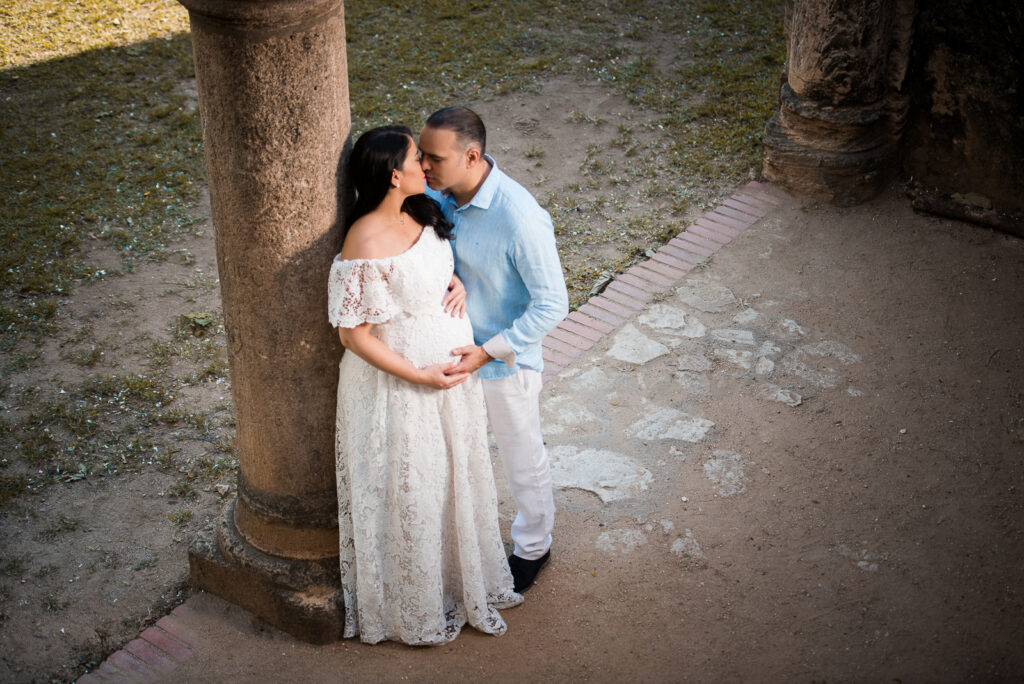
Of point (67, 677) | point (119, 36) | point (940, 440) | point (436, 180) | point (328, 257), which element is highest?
point (436, 180)

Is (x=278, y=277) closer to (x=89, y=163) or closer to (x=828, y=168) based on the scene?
(x=828, y=168)

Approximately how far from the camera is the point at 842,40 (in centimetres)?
638

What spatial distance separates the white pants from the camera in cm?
371

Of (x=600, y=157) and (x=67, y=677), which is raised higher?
(x=600, y=157)

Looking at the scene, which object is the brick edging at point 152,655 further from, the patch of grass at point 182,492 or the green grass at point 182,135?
the green grass at point 182,135

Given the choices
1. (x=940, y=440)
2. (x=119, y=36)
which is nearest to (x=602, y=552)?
(x=940, y=440)

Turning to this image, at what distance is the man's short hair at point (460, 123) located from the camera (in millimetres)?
3281

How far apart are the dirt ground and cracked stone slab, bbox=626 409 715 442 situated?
0.02 m

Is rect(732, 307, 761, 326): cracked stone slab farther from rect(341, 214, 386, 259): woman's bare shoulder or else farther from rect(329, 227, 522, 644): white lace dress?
rect(341, 214, 386, 259): woman's bare shoulder

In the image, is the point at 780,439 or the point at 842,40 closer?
the point at 780,439

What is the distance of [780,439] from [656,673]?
1.62 m

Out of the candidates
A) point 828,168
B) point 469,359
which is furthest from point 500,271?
point 828,168

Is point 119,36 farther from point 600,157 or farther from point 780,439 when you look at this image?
point 780,439

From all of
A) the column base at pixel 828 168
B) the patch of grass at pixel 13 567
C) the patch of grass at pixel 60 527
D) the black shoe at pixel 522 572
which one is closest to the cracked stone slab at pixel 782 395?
the black shoe at pixel 522 572
